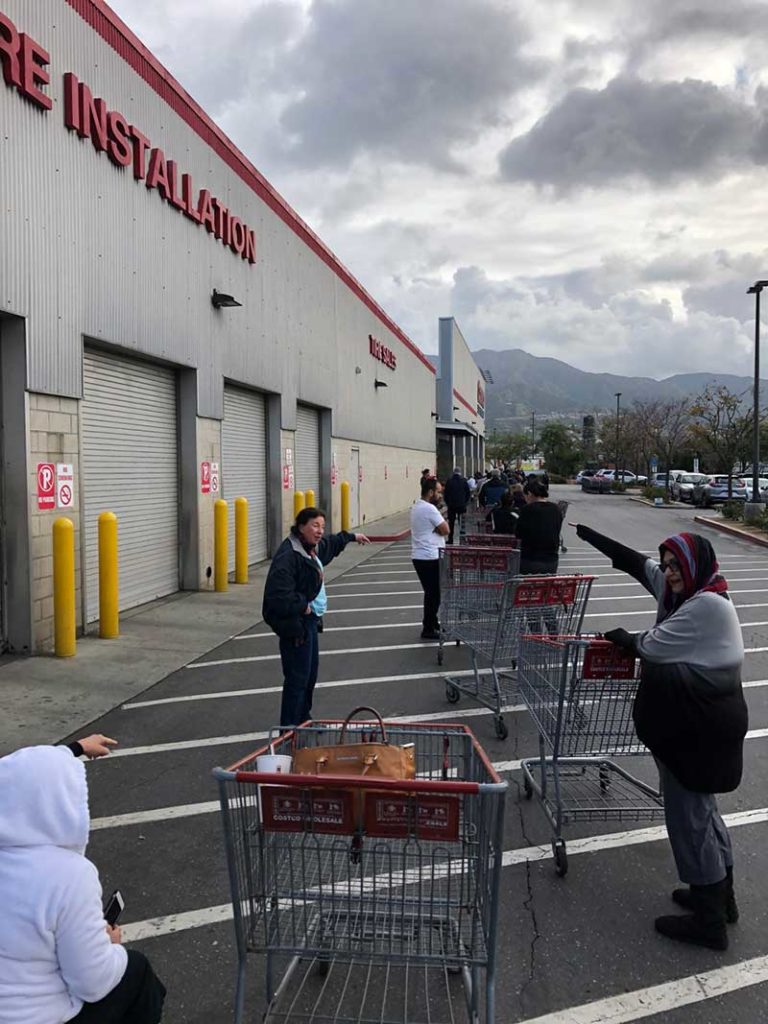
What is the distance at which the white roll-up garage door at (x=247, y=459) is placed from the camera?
15.2 m

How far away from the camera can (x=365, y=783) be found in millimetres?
2775

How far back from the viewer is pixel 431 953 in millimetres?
2936

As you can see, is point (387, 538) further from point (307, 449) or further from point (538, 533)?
point (538, 533)

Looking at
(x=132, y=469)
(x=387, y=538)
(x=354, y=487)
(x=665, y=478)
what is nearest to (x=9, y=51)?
(x=132, y=469)

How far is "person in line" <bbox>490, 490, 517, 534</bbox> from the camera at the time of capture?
14570 mm

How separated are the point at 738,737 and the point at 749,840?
142 cm

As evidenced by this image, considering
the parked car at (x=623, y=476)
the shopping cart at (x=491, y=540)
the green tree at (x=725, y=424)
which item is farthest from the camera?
the parked car at (x=623, y=476)

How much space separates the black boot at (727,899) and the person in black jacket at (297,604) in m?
2.81

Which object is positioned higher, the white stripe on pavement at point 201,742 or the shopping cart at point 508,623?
→ the shopping cart at point 508,623

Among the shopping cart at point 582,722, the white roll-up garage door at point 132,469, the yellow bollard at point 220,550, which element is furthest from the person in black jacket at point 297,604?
the yellow bollard at point 220,550

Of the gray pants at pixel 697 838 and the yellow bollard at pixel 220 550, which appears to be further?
the yellow bollard at pixel 220 550

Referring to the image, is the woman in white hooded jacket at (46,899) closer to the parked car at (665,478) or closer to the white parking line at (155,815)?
the white parking line at (155,815)

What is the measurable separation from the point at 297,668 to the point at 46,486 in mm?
4481

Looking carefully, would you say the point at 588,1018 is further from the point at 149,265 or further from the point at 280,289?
the point at 280,289
